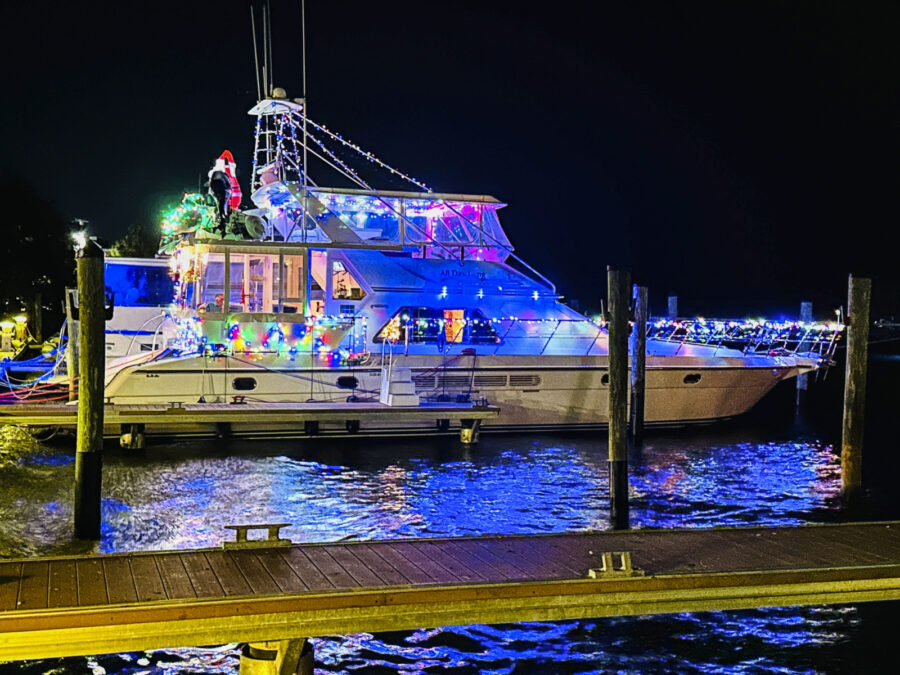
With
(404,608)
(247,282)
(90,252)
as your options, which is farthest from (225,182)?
(404,608)

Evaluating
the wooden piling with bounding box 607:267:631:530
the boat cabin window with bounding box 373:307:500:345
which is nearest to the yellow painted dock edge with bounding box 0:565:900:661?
the wooden piling with bounding box 607:267:631:530

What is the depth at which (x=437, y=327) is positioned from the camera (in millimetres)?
19062

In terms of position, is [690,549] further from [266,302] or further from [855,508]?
[266,302]

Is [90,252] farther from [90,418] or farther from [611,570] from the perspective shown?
[611,570]

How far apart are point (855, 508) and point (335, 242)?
36.3 feet

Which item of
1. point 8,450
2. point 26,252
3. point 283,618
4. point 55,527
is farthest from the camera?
point 26,252

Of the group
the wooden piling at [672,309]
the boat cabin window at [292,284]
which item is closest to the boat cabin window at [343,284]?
the boat cabin window at [292,284]

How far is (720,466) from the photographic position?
17.2 meters

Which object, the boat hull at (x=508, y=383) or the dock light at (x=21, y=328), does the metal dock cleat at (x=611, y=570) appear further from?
the dock light at (x=21, y=328)

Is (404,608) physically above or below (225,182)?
below

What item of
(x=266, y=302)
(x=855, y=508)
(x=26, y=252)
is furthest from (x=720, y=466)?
(x=26, y=252)

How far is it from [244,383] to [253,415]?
5.15 feet

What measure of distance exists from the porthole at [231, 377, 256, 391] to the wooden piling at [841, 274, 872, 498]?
11.0 metres

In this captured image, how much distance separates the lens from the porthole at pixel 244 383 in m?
17.6
